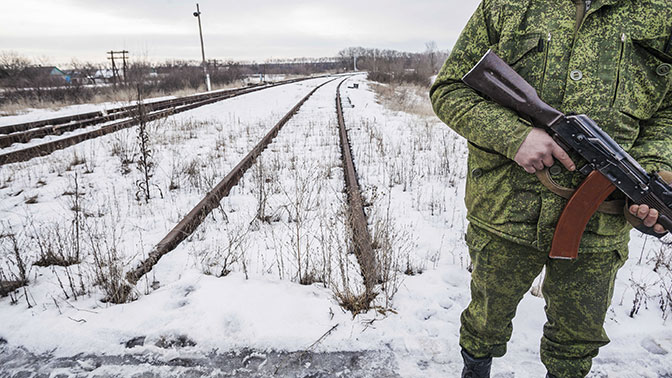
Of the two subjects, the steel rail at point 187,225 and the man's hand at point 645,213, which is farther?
the steel rail at point 187,225

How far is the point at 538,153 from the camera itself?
126cm

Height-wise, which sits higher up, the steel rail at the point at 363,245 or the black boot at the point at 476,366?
the steel rail at the point at 363,245

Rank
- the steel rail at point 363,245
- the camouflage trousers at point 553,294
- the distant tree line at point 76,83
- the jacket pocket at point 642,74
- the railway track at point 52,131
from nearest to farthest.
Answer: the jacket pocket at point 642,74 → the camouflage trousers at point 553,294 → the steel rail at point 363,245 → the railway track at point 52,131 → the distant tree line at point 76,83

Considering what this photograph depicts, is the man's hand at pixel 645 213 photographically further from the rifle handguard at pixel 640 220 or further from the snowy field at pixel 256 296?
the snowy field at pixel 256 296

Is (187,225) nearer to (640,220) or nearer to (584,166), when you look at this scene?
(584,166)

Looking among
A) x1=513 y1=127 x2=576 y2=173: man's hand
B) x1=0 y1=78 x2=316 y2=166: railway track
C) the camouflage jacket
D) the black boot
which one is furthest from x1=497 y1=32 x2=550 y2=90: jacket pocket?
x1=0 y1=78 x2=316 y2=166: railway track

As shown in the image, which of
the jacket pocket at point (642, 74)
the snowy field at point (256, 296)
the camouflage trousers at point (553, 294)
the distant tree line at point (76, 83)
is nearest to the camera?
the jacket pocket at point (642, 74)

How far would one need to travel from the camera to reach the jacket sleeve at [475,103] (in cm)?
131

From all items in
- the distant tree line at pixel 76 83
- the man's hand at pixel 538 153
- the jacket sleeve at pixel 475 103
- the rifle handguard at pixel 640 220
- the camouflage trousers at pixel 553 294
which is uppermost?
the distant tree line at pixel 76 83

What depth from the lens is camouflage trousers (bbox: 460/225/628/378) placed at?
1405 millimetres

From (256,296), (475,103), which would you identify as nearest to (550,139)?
(475,103)

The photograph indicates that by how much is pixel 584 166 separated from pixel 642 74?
0.35 m

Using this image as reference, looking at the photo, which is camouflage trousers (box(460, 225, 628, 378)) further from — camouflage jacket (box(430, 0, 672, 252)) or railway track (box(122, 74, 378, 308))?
railway track (box(122, 74, 378, 308))

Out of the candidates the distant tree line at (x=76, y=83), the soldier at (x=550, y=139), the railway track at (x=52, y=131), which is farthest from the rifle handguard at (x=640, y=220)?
the distant tree line at (x=76, y=83)
